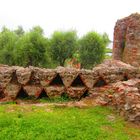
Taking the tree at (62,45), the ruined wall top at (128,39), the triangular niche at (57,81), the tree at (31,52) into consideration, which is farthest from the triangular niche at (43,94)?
the tree at (62,45)

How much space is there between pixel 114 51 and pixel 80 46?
20.9m

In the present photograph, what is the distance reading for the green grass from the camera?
348 inches

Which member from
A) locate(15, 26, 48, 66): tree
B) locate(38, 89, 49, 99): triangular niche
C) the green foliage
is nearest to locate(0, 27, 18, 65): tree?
the green foliage

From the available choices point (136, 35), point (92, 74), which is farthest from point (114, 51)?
point (92, 74)

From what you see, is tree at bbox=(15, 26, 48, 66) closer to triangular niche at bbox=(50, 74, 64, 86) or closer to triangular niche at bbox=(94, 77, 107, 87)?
triangular niche at bbox=(50, 74, 64, 86)

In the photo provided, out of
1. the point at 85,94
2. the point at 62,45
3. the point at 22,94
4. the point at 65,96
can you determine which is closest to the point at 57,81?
the point at 65,96

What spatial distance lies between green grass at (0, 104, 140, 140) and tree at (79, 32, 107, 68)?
29.9 meters

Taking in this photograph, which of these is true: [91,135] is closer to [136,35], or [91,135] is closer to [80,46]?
[136,35]

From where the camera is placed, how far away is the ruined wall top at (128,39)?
18875 mm

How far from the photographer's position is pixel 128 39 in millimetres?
19141

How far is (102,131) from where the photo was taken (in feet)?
30.5

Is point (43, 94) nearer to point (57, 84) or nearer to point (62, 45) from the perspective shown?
point (57, 84)

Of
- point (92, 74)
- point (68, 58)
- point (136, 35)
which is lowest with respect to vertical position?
point (68, 58)

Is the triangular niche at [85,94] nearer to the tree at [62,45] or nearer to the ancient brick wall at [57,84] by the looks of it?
the ancient brick wall at [57,84]
